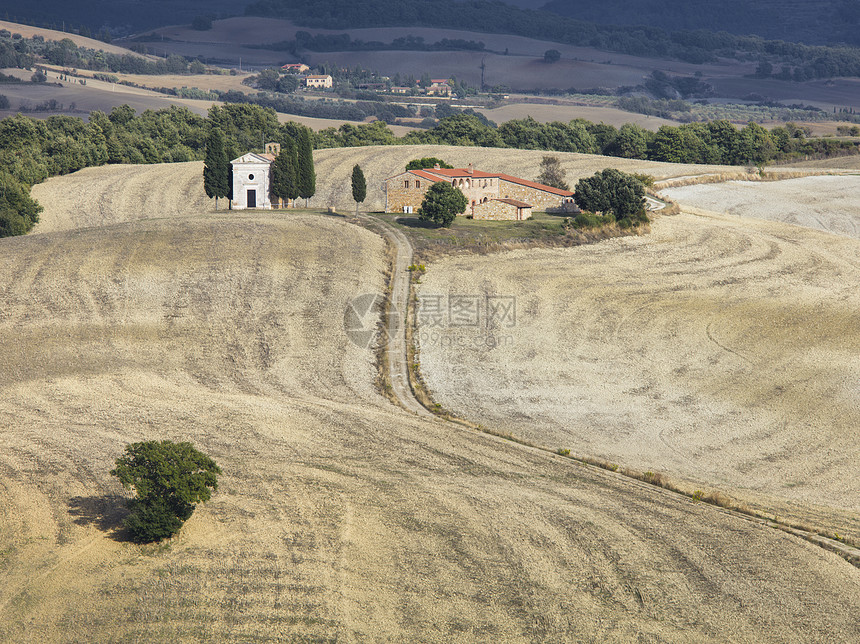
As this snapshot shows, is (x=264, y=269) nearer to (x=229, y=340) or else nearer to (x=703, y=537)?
(x=229, y=340)

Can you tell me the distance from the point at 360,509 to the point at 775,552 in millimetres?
15096

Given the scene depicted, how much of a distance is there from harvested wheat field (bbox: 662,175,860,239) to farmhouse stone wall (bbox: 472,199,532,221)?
93.0ft

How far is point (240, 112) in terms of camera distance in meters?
161

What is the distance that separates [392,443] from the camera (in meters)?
41.1

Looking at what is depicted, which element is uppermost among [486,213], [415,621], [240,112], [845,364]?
[240,112]

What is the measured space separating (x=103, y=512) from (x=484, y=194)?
65183 millimetres

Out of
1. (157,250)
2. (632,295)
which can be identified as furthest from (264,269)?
(632,295)

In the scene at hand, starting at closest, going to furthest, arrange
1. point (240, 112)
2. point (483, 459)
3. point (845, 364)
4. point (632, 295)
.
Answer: point (483, 459), point (845, 364), point (632, 295), point (240, 112)

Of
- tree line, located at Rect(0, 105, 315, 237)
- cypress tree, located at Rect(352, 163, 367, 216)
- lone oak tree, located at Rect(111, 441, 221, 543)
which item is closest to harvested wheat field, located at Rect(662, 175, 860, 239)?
cypress tree, located at Rect(352, 163, 367, 216)

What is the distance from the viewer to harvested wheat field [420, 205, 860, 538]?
139 feet

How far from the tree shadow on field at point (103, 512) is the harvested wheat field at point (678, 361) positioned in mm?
18764

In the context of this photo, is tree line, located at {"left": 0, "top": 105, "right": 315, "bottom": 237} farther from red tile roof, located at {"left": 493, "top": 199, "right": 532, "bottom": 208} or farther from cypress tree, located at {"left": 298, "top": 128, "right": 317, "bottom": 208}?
red tile roof, located at {"left": 493, "top": 199, "right": 532, "bottom": 208}

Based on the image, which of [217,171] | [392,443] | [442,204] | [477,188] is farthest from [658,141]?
[392,443]

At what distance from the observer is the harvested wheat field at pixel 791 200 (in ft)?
342
